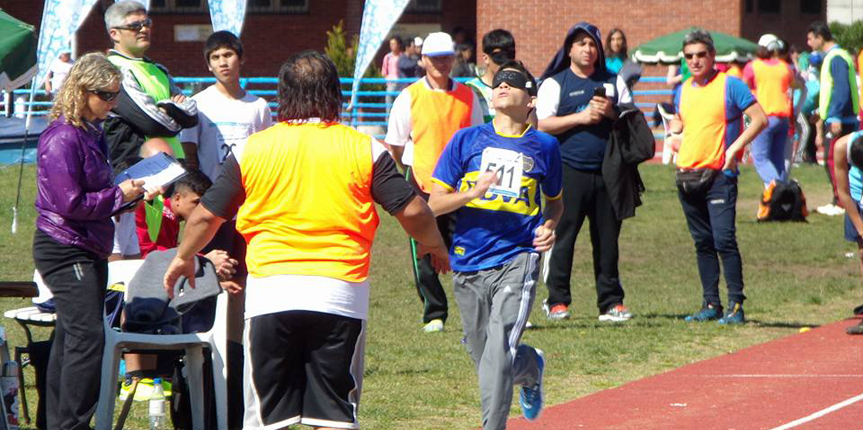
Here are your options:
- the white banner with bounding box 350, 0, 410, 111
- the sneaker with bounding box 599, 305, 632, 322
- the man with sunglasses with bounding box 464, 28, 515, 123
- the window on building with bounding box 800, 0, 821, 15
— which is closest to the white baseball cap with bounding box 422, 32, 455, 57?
the man with sunglasses with bounding box 464, 28, 515, 123

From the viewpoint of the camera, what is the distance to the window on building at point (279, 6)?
37.9m

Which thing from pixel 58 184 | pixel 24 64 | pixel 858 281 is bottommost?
pixel 858 281

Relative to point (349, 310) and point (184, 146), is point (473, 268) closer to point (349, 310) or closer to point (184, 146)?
point (349, 310)

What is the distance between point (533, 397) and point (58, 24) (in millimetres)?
13361

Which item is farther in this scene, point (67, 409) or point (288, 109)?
point (67, 409)

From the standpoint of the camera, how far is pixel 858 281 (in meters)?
13.0

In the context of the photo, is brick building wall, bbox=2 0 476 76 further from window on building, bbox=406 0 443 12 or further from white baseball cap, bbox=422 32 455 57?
white baseball cap, bbox=422 32 455 57

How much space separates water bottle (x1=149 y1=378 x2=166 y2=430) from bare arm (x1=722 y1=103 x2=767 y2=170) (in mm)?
5047

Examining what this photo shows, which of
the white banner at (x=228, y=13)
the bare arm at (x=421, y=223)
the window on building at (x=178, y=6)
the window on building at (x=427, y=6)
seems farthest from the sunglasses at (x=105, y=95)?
the window on building at (x=427, y=6)

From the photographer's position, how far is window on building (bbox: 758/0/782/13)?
38.8 meters

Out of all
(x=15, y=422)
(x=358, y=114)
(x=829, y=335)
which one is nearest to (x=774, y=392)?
(x=829, y=335)

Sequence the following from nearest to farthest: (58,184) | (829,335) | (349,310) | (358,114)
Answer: (349,310) < (58,184) < (829,335) < (358,114)

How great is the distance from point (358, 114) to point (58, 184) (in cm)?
2262

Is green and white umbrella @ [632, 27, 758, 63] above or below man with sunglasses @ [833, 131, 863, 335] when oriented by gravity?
above
